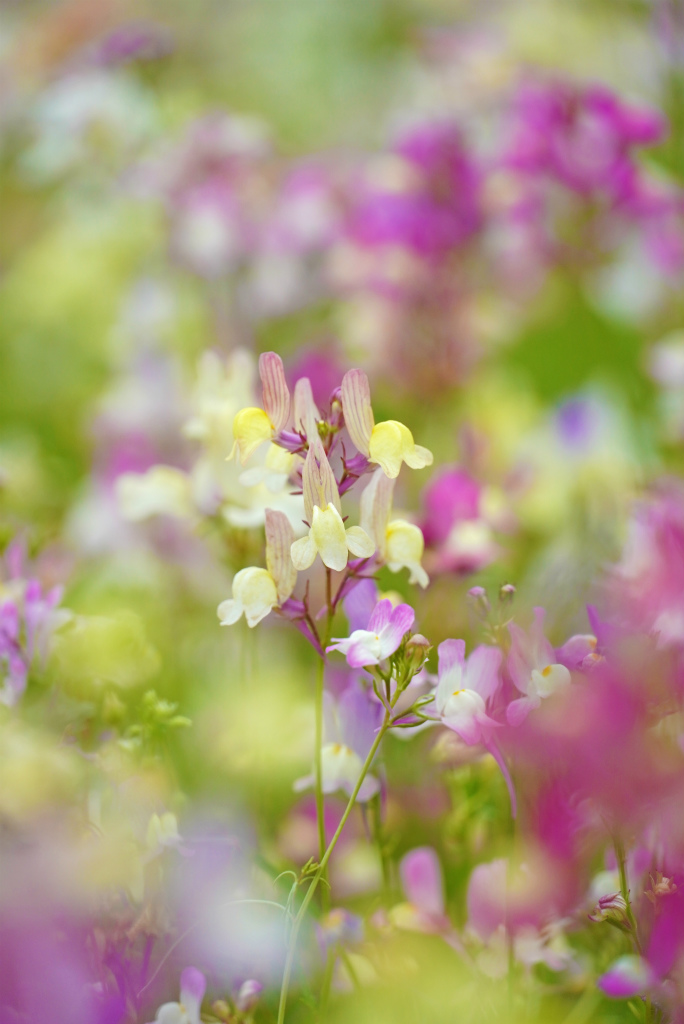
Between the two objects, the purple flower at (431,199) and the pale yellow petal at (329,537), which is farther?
the purple flower at (431,199)

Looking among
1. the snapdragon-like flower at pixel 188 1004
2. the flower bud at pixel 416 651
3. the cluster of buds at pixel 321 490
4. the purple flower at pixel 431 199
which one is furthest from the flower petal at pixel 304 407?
the purple flower at pixel 431 199

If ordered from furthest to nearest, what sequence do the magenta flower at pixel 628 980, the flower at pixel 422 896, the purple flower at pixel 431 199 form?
the purple flower at pixel 431 199
the flower at pixel 422 896
the magenta flower at pixel 628 980

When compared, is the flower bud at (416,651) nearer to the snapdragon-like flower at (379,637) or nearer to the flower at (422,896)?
the snapdragon-like flower at (379,637)

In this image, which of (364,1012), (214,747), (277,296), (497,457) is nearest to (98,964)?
(364,1012)

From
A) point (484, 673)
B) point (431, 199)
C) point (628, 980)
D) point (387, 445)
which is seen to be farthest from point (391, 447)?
point (431, 199)

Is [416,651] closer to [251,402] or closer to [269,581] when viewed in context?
[269,581]

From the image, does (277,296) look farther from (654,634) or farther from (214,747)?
→ (654,634)
